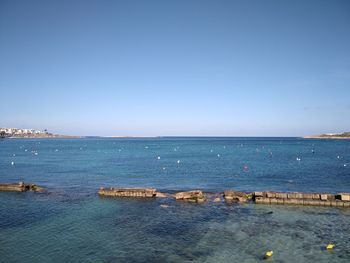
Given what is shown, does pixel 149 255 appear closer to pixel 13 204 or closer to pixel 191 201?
pixel 191 201

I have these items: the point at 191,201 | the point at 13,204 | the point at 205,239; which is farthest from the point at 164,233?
the point at 13,204

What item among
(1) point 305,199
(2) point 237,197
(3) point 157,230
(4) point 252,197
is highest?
(1) point 305,199

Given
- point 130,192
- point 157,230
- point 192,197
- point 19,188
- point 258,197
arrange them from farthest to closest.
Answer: point 19,188, point 130,192, point 192,197, point 258,197, point 157,230

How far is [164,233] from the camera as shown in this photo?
28156 millimetres

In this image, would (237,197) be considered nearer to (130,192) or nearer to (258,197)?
(258,197)

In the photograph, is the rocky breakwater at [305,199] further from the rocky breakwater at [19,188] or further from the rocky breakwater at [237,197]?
the rocky breakwater at [19,188]

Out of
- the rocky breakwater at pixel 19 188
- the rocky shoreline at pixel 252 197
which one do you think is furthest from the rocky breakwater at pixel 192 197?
the rocky breakwater at pixel 19 188

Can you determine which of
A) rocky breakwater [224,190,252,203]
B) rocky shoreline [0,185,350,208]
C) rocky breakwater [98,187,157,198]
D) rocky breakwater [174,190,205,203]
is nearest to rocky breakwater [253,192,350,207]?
rocky shoreline [0,185,350,208]

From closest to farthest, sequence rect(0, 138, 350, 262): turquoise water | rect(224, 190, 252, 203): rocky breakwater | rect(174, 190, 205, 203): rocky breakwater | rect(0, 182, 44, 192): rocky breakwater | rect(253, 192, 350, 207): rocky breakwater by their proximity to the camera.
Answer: rect(0, 138, 350, 262): turquoise water, rect(253, 192, 350, 207): rocky breakwater, rect(224, 190, 252, 203): rocky breakwater, rect(174, 190, 205, 203): rocky breakwater, rect(0, 182, 44, 192): rocky breakwater

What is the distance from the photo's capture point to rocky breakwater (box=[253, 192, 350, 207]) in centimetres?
3739

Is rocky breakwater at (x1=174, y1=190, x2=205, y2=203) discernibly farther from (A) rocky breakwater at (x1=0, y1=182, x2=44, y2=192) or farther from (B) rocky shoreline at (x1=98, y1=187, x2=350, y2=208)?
(A) rocky breakwater at (x1=0, y1=182, x2=44, y2=192)

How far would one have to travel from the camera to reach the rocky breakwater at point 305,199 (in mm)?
37394

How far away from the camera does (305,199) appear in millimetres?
38469

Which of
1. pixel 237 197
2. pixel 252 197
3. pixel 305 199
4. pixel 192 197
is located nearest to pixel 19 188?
pixel 192 197
